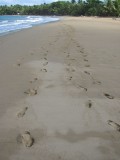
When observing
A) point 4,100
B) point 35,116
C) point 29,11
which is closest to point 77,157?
point 35,116

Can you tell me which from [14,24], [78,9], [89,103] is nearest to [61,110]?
[89,103]

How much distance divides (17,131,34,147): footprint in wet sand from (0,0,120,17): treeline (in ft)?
180

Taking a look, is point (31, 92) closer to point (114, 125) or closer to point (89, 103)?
point (89, 103)

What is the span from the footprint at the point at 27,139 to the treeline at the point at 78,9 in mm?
54851

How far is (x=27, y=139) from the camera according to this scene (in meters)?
2.95

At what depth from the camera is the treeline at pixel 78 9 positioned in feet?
196

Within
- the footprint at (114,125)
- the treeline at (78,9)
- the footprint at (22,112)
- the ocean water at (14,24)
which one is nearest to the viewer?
the footprint at (114,125)

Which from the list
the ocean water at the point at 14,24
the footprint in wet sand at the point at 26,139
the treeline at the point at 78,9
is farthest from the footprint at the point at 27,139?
the treeline at the point at 78,9

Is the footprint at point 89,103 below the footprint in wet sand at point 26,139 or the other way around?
below

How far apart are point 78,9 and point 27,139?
280ft

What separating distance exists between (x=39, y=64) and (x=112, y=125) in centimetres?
369

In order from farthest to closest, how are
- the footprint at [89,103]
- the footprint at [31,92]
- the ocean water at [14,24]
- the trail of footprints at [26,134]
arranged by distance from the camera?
the ocean water at [14,24] → the footprint at [31,92] → the footprint at [89,103] → the trail of footprints at [26,134]

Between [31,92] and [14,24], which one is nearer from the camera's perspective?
[31,92]

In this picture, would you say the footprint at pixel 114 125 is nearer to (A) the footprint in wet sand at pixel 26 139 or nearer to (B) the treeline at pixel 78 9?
(A) the footprint in wet sand at pixel 26 139
